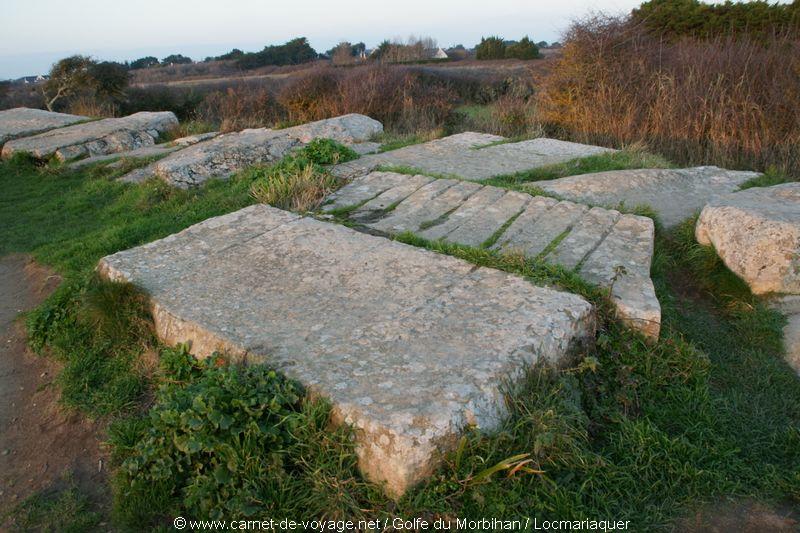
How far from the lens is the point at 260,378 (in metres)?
2.56

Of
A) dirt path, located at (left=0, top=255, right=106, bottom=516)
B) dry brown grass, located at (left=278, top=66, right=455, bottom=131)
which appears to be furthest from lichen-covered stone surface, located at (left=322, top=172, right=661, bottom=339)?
dry brown grass, located at (left=278, top=66, right=455, bottom=131)

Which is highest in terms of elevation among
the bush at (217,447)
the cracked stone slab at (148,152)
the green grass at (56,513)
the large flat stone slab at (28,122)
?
the large flat stone slab at (28,122)

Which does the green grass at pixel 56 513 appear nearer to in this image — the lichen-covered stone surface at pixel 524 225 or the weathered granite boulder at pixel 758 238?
the lichen-covered stone surface at pixel 524 225

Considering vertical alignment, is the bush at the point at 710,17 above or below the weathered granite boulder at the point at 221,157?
above

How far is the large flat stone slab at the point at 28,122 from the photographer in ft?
31.6

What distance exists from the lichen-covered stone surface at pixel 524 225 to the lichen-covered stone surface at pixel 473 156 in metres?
0.71

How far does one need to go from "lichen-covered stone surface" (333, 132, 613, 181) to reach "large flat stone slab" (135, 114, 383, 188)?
4.27 feet

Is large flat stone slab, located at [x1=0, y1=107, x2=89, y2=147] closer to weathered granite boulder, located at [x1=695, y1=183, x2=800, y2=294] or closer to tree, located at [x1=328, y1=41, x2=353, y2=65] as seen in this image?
weathered granite boulder, located at [x1=695, y1=183, x2=800, y2=294]

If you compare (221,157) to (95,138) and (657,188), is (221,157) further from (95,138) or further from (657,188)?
(657,188)

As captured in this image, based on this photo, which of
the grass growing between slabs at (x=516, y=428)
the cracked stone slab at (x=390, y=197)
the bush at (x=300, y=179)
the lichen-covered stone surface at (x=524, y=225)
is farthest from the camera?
the bush at (x=300, y=179)

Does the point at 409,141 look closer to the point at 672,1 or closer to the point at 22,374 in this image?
the point at 22,374

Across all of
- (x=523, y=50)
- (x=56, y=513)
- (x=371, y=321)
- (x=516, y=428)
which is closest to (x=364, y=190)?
(x=371, y=321)

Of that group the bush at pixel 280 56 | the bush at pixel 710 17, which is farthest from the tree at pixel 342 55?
the bush at pixel 710 17

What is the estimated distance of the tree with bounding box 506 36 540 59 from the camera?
32094mm
